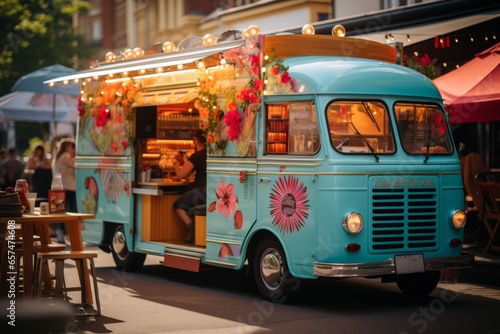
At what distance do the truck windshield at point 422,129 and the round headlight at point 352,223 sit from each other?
3.94 feet

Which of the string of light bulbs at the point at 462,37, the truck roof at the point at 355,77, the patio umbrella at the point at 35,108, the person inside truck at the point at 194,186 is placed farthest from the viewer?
the patio umbrella at the point at 35,108

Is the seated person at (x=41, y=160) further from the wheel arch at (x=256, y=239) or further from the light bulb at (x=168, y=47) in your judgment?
the wheel arch at (x=256, y=239)

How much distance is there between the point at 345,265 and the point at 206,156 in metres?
3.85

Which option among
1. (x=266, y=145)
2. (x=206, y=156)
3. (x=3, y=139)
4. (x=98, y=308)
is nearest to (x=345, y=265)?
(x=266, y=145)

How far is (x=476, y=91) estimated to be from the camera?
13594mm

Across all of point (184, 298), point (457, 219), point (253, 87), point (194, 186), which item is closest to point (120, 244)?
point (194, 186)

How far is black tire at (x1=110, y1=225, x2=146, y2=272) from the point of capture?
14.8m

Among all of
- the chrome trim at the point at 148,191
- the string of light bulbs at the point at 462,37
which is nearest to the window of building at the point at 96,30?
the string of light bulbs at the point at 462,37

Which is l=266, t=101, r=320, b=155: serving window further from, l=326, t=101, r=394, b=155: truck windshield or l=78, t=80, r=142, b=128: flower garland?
l=78, t=80, r=142, b=128: flower garland

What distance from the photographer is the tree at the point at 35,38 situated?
34250mm

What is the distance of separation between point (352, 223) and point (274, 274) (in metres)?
1.34

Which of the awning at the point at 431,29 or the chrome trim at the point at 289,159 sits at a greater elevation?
the awning at the point at 431,29

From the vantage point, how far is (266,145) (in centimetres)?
1159

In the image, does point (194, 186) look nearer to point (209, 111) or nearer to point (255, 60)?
point (209, 111)
